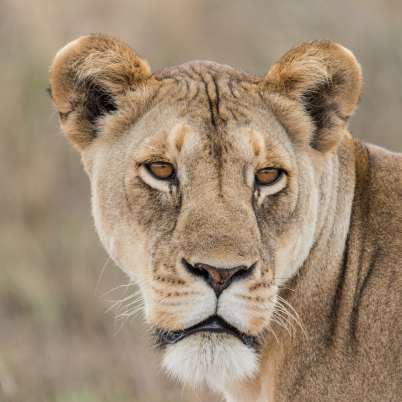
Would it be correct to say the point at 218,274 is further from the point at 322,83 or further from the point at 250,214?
the point at 322,83

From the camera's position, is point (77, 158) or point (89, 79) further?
point (77, 158)

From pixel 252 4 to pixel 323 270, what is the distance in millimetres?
9071

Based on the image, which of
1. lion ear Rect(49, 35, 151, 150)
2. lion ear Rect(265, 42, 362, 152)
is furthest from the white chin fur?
lion ear Rect(49, 35, 151, 150)

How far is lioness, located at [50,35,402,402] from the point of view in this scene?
4.37m

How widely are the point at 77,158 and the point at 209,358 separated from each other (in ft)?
24.4

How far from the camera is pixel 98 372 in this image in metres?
9.30

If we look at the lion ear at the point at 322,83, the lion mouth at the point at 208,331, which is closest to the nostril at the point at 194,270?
the lion mouth at the point at 208,331

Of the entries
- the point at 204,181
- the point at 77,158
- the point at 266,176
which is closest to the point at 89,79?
the point at 204,181

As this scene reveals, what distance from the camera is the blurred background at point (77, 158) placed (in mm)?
9078

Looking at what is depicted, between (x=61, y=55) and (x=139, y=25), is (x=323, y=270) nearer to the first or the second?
(x=61, y=55)

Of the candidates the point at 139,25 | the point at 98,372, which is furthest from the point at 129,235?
the point at 139,25

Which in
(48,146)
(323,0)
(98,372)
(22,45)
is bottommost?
(98,372)

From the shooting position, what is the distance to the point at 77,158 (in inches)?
458

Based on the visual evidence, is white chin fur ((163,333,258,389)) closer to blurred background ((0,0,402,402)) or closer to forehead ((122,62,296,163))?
forehead ((122,62,296,163))
